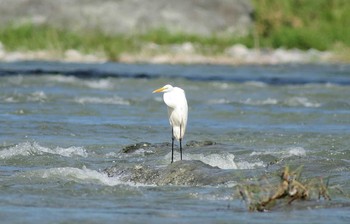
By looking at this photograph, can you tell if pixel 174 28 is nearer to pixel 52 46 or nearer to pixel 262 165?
pixel 52 46

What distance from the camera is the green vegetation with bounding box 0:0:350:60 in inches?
1409

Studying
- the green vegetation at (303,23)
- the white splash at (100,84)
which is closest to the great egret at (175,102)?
the white splash at (100,84)

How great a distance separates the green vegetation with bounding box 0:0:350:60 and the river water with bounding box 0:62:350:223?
6622 mm

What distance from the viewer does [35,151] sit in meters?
13.4

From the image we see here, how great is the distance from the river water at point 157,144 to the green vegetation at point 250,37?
21.7 ft

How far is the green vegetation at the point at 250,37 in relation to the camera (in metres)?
35.8

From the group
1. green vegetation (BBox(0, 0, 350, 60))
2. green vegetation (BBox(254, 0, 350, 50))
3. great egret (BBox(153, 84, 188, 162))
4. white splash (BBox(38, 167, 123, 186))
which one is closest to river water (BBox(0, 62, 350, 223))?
white splash (BBox(38, 167, 123, 186))

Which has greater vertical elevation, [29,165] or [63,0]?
[63,0]

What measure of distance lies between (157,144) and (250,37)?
24585 mm

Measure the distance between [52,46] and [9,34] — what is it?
6.83 ft

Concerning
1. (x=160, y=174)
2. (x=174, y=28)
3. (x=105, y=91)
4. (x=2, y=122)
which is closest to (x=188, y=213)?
(x=160, y=174)

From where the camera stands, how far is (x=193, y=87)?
24.7m

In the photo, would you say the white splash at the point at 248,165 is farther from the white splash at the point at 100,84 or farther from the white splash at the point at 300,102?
the white splash at the point at 100,84

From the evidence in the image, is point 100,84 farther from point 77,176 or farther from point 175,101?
point 77,176
